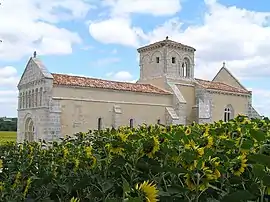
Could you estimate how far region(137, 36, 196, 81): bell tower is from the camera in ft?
96.8

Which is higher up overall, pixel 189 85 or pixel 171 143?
pixel 189 85

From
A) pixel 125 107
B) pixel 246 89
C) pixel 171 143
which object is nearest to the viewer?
pixel 171 143

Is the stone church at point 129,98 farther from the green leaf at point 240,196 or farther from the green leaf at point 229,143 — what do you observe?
the green leaf at point 240,196

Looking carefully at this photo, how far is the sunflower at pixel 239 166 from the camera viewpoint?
1.69 m

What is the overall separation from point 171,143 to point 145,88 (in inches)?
987

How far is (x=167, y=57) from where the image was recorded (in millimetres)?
29453

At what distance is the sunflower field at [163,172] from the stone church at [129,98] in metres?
19.4

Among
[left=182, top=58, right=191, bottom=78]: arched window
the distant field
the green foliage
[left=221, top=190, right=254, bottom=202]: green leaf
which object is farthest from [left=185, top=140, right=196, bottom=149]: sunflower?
[left=182, top=58, right=191, bottom=78]: arched window

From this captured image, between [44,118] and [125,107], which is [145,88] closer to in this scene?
[125,107]

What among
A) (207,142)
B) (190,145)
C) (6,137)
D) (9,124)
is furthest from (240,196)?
(9,124)

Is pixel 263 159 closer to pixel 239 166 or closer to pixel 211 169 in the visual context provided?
pixel 211 169

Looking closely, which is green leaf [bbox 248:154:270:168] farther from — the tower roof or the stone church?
the tower roof

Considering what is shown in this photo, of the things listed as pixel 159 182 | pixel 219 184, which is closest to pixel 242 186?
pixel 219 184

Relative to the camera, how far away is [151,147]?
6.41 feet
